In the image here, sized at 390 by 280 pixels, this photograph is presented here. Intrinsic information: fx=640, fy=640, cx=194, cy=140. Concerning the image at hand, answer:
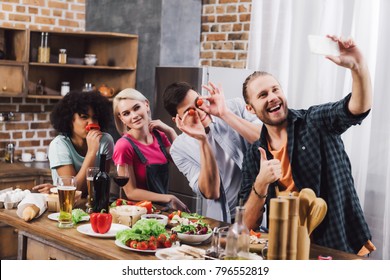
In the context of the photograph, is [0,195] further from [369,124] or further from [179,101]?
[369,124]

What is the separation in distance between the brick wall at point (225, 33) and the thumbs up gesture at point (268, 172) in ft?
4.61

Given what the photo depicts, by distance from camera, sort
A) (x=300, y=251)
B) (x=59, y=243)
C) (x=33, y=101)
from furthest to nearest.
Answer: (x=33, y=101), (x=59, y=243), (x=300, y=251)

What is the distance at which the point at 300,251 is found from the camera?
2398 millimetres

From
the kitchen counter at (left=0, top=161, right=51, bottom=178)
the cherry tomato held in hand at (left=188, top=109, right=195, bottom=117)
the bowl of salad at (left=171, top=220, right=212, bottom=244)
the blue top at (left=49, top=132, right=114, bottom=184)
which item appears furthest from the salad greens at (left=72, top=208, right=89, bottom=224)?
the kitchen counter at (left=0, top=161, right=51, bottom=178)

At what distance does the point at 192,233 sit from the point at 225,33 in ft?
9.14

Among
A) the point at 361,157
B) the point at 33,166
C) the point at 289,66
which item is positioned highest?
the point at 289,66

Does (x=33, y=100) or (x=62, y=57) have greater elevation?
(x=62, y=57)

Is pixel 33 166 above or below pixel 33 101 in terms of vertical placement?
below

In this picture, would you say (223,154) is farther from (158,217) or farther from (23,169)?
(23,169)

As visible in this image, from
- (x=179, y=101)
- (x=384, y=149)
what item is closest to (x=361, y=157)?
(x=384, y=149)

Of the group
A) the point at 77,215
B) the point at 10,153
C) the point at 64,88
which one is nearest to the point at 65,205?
the point at 77,215

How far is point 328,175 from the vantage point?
12.3 feet
